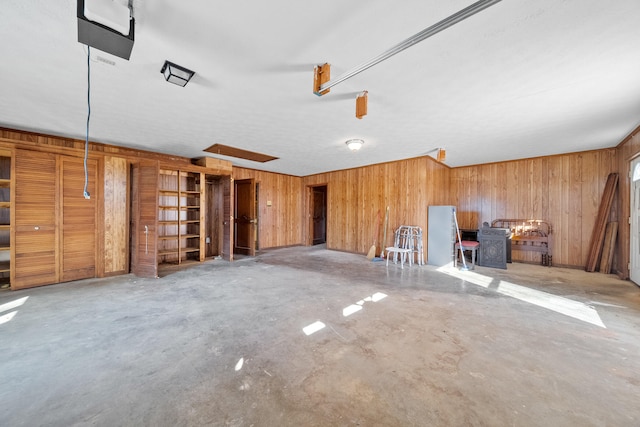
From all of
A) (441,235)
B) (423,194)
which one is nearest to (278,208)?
(423,194)

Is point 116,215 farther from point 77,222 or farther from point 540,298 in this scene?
point 540,298

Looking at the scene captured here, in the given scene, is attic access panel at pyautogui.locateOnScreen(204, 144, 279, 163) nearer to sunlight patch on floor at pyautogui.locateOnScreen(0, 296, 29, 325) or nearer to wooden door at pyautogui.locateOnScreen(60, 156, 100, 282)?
wooden door at pyautogui.locateOnScreen(60, 156, 100, 282)

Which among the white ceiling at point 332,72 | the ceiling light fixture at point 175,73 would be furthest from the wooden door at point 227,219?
the ceiling light fixture at point 175,73

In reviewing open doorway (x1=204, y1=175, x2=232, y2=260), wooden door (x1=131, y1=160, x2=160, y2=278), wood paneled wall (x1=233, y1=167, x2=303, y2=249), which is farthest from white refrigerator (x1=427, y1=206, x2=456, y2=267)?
wooden door (x1=131, y1=160, x2=160, y2=278)

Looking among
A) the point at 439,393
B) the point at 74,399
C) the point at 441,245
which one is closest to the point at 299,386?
the point at 439,393

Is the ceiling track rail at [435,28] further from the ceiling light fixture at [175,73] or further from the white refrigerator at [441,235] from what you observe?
the white refrigerator at [441,235]

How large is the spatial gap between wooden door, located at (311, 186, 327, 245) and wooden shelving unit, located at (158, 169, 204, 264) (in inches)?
165

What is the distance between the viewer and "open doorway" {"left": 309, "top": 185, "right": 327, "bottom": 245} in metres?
8.87

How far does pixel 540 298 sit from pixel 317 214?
698 cm

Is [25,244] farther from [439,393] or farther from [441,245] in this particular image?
[441,245]

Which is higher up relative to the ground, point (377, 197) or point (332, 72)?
point (332, 72)

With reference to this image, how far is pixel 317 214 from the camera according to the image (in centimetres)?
950

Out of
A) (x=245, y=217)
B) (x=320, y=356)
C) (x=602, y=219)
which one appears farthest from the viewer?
(x=245, y=217)

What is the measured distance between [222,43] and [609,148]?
7.44 metres
